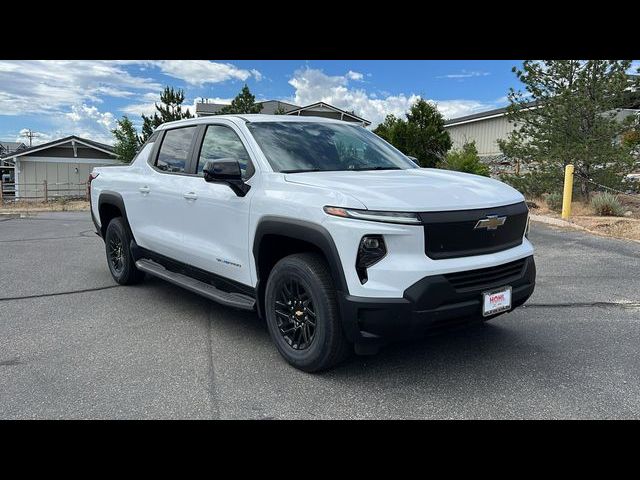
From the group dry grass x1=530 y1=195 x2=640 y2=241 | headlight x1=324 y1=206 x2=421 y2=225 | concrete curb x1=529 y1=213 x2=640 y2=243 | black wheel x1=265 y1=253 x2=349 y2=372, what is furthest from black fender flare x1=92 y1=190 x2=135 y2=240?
dry grass x1=530 y1=195 x2=640 y2=241

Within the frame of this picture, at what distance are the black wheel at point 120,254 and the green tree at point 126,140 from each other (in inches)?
1058

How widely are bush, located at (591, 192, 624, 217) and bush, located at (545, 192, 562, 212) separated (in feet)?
3.42

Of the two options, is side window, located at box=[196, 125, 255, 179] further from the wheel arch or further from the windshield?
the wheel arch

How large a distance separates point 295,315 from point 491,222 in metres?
1.52

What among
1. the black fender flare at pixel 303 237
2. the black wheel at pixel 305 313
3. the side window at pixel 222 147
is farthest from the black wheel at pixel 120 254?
the black wheel at pixel 305 313

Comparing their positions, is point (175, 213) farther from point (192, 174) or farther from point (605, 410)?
point (605, 410)

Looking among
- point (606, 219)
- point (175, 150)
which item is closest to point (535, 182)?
point (606, 219)

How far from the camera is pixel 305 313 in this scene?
373 cm

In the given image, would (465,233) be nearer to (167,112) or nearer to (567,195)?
(567,195)

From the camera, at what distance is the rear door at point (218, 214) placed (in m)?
4.20

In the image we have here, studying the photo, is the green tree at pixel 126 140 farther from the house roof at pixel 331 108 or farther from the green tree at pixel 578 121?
the green tree at pixel 578 121

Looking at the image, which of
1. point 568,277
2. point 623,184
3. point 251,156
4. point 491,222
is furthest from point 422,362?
point 623,184

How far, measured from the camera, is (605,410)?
3.20 m

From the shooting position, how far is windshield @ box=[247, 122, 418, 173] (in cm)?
425
